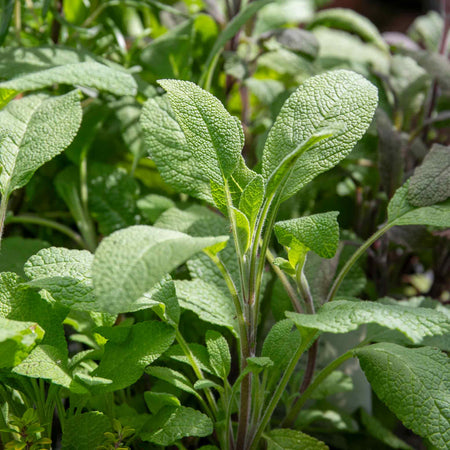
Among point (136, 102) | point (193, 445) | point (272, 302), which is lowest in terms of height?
point (193, 445)

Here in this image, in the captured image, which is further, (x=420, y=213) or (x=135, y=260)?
(x=420, y=213)

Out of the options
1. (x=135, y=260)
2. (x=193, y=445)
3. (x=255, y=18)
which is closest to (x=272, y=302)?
(x=193, y=445)

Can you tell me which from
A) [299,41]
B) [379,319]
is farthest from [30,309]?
[299,41]

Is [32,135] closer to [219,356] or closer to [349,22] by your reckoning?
[219,356]

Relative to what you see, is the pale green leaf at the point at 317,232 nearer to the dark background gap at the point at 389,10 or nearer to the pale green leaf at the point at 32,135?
the pale green leaf at the point at 32,135

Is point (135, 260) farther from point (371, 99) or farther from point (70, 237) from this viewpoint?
point (70, 237)

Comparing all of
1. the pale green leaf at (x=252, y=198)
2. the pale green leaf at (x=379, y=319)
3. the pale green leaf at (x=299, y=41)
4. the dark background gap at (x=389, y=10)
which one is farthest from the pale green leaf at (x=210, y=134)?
the dark background gap at (x=389, y=10)
